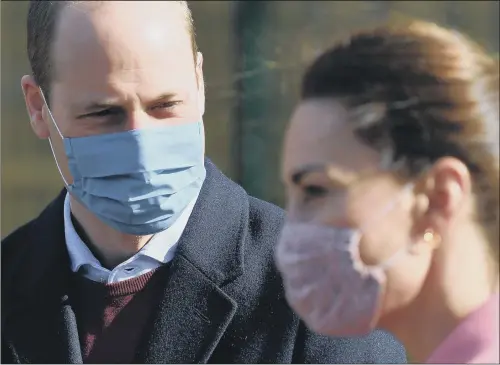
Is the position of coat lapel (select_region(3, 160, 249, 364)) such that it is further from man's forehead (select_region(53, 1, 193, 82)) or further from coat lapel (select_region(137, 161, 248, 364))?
man's forehead (select_region(53, 1, 193, 82))

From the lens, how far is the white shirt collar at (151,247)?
2.40 metres

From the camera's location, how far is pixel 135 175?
235 centimetres

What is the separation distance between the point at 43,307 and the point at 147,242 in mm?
320

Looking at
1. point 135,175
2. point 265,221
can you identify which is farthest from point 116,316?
point 265,221

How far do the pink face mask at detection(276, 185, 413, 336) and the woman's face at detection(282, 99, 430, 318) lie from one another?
14mm

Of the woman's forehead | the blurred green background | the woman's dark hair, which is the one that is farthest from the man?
the blurred green background

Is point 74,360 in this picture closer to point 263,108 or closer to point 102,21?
point 102,21

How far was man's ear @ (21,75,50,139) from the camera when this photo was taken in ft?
8.08

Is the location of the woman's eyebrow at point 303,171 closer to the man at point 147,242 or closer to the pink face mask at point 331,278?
the pink face mask at point 331,278

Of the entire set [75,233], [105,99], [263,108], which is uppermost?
[105,99]

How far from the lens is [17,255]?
2586mm

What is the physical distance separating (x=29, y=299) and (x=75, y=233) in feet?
0.67

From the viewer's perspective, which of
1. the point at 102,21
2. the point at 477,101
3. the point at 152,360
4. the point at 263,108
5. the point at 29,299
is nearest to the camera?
the point at 477,101

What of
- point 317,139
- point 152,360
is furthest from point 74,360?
point 317,139
